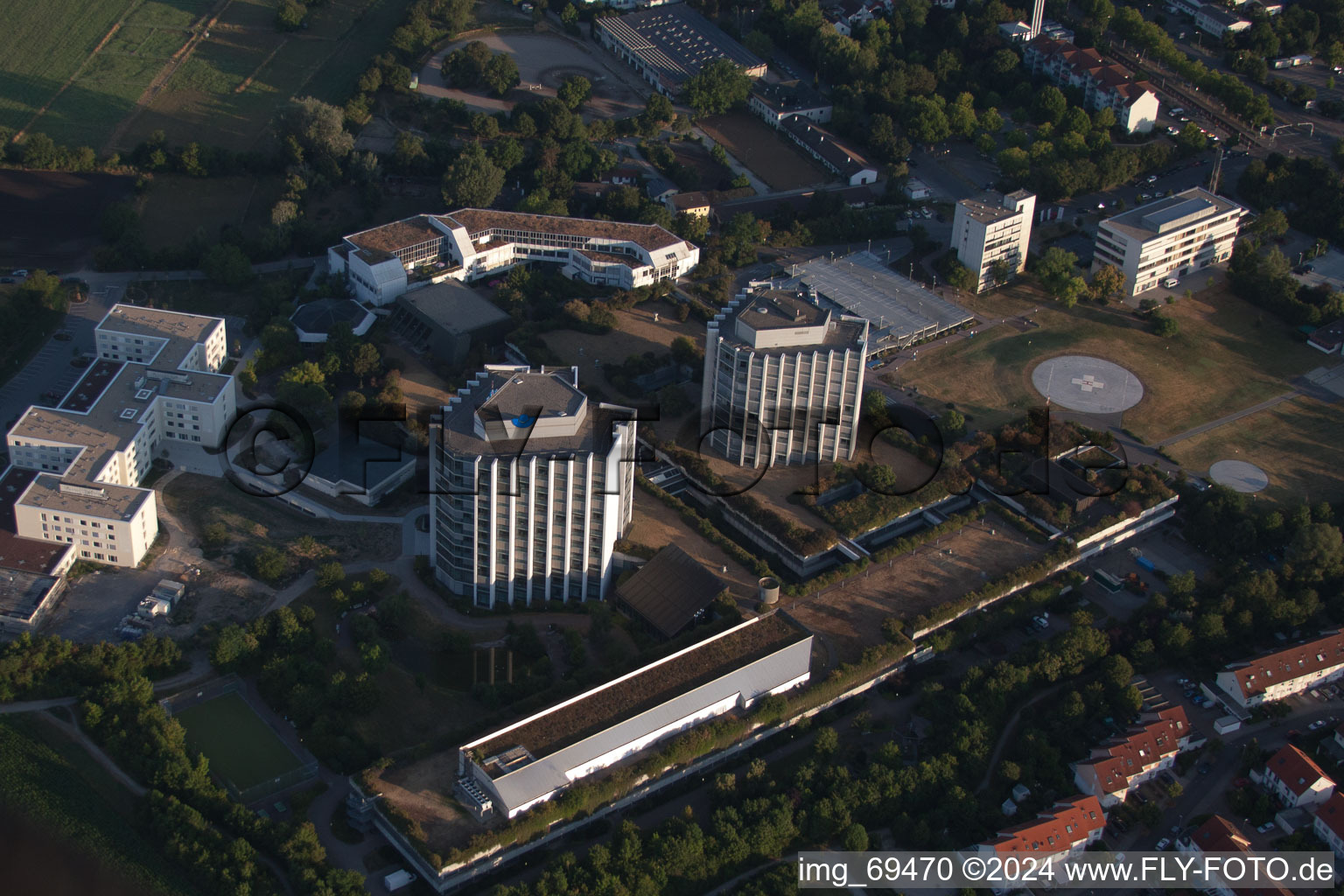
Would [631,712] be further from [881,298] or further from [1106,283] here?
[1106,283]

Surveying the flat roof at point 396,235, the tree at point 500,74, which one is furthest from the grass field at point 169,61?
the flat roof at point 396,235

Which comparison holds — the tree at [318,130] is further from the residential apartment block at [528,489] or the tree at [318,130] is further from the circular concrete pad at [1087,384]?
the circular concrete pad at [1087,384]

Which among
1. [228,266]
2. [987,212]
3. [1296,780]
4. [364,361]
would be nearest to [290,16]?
[228,266]

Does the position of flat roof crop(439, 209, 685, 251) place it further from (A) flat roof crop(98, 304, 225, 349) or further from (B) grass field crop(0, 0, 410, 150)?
(B) grass field crop(0, 0, 410, 150)

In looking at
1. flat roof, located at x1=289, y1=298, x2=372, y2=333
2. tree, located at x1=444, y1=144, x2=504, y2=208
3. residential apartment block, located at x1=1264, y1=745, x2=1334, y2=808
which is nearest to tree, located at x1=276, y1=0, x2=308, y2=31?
tree, located at x1=444, y1=144, x2=504, y2=208

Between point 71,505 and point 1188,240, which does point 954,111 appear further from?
point 71,505

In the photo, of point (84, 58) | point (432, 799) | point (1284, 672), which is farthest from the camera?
point (84, 58)

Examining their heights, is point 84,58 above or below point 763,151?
above
